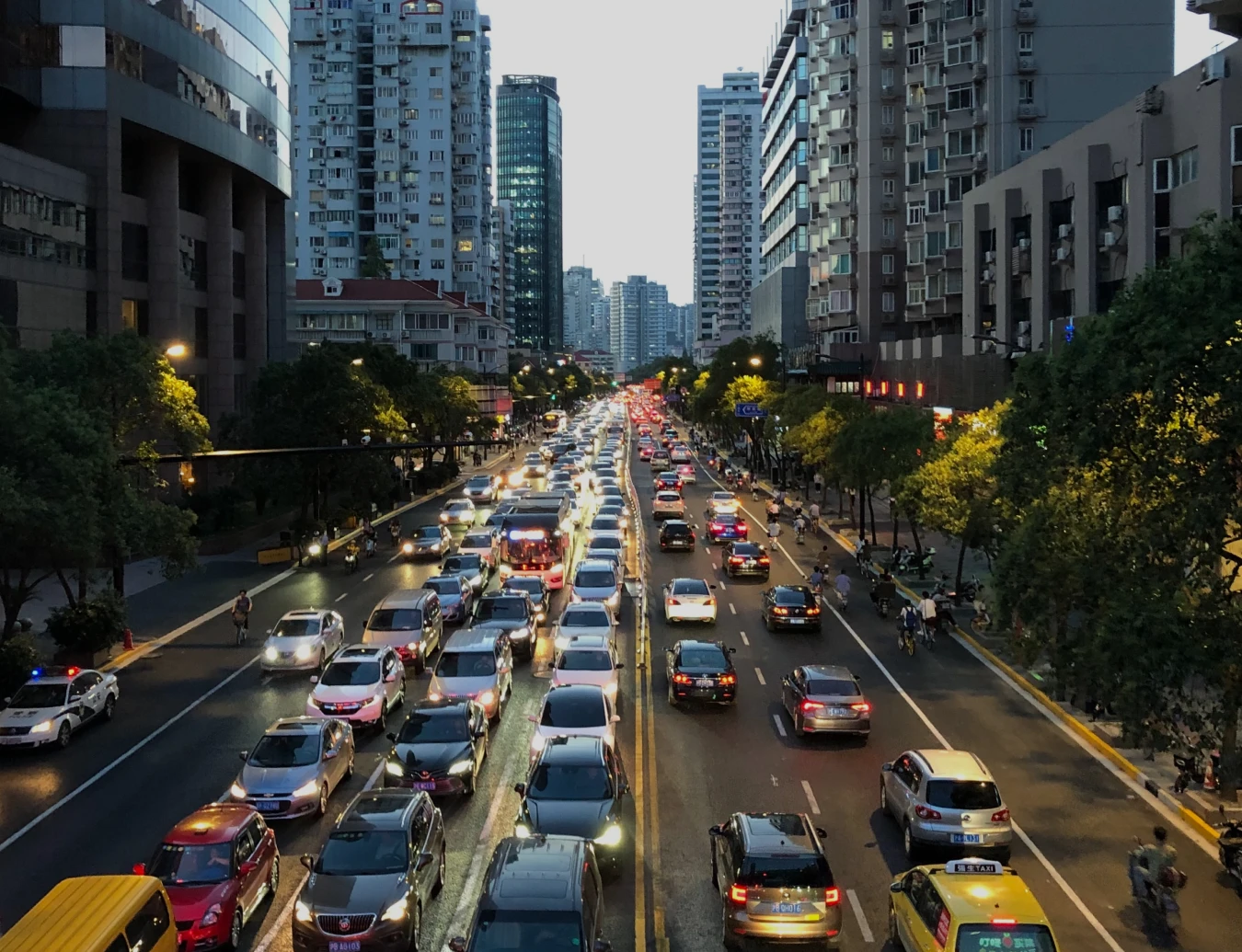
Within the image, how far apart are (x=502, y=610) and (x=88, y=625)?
1053 cm

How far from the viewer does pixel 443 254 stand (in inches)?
6535

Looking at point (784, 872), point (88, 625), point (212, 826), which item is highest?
point (88, 625)

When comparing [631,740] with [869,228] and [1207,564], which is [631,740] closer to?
[1207,564]

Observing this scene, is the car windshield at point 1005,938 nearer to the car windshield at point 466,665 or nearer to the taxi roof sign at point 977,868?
the taxi roof sign at point 977,868

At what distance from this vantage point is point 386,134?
6432 inches

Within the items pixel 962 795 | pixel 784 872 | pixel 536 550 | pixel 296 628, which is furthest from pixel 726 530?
pixel 784 872

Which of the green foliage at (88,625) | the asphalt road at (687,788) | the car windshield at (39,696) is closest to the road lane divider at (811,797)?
the asphalt road at (687,788)

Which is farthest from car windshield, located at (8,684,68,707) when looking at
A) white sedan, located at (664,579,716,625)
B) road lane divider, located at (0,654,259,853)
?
white sedan, located at (664,579,716,625)

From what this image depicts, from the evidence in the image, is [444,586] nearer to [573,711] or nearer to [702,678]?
[702,678]

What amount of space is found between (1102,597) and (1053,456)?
2.82 meters

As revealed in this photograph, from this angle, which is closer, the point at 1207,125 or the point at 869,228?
the point at 1207,125

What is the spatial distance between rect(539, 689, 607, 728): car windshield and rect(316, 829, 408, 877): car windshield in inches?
265

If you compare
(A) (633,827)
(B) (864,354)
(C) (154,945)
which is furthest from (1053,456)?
(B) (864,354)

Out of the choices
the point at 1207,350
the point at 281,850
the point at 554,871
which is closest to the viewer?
the point at 554,871
